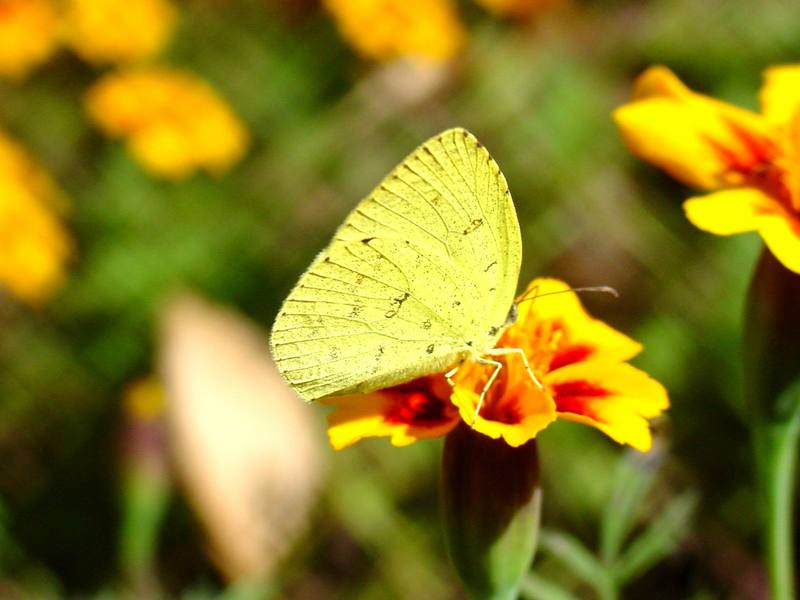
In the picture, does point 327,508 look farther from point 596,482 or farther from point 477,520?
point 477,520

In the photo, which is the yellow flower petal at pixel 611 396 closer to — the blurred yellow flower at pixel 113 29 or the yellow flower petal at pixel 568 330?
the yellow flower petal at pixel 568 330

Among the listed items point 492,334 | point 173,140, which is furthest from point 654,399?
point 173,140

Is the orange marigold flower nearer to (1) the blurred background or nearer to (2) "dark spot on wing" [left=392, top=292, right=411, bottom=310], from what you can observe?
(2) "dark spot on wing" [left=392, top=292, right=411, bottom=310]

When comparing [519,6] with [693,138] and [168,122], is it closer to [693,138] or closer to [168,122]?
[168,122]

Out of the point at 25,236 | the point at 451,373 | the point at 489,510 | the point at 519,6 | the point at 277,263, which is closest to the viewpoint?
the point at 489,510

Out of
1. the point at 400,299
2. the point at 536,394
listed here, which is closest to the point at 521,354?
the point at 536,394

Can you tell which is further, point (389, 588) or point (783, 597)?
point (389, 588)

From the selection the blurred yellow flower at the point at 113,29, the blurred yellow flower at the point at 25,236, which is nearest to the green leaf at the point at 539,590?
the blurred yellow flower at the point at 25,236
